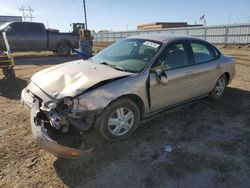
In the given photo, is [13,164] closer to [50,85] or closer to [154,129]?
[50,85]

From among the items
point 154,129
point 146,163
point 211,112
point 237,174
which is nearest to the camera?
point 237,174

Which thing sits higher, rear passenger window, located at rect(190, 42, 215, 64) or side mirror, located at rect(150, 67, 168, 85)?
rear passenger window, located at rect(190, 42, 215, 64)

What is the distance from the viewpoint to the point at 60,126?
123 inches

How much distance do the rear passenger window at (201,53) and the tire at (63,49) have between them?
38.9ft

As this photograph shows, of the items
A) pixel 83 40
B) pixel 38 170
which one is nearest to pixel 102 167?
pixel 38 170

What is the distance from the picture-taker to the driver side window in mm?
4131

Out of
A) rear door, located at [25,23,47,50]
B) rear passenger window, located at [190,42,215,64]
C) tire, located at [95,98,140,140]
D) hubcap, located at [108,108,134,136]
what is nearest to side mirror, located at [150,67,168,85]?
tire, located at [95,98,140,140]

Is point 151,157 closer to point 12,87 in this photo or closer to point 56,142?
point 56,142

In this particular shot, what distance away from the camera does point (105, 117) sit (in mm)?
3410

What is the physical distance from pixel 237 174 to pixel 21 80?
6.98 metres

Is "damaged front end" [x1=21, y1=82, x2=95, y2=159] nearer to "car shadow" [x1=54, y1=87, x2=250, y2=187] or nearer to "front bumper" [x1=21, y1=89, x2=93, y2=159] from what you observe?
"front bumper" [x1=21, y1=89, x2=93, y2=159]

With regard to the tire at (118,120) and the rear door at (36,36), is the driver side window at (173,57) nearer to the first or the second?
the tire at (118,120)

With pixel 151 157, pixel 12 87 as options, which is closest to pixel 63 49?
pixel 12 87

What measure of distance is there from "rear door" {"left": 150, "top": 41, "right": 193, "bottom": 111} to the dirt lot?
0.47m
